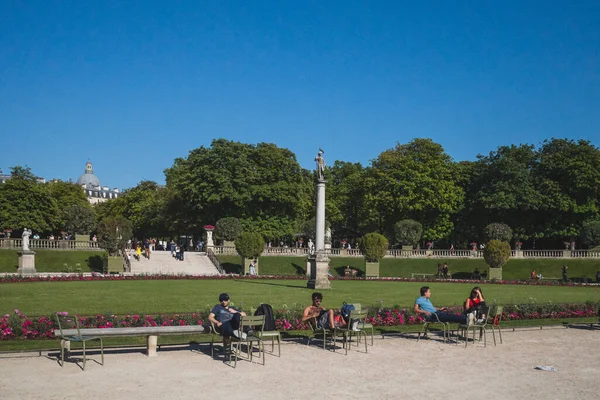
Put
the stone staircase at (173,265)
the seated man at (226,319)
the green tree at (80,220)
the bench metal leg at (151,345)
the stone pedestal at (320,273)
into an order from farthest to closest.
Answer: the green tree at (80,220) → the stone staircase at (173,265) → the stone pedestal at (320,273) → the seated man at (226,319) → the bench metal leg at (151,345)

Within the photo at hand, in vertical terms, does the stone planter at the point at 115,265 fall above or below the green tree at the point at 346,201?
below

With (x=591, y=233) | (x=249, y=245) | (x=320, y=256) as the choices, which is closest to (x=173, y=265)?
(x=249, y=245)

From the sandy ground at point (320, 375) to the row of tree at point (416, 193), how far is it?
146 ft

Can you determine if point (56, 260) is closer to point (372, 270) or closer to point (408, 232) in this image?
point (372, 270)

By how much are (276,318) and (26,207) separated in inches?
2195

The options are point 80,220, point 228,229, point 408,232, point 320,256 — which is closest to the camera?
point 320,256

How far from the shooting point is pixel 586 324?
19.5 metres

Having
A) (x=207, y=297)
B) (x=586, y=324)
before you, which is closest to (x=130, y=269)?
(x=207, y=297)

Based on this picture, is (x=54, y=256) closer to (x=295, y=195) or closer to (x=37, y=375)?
(x=295, y=195)

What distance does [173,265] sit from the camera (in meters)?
49.5

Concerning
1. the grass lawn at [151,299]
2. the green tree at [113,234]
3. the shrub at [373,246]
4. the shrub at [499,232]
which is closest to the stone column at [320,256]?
the grass lawn at [151,299]

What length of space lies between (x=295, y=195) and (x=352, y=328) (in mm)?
49340

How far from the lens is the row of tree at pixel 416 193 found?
59.1 meters

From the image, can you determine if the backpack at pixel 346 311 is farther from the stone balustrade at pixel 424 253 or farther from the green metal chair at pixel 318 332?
the stone balustrade at pixel 424 253
